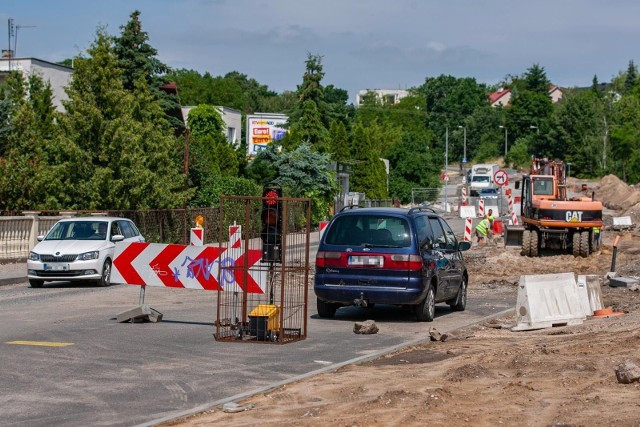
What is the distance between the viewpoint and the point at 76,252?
2352 cm

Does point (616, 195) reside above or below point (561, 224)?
above

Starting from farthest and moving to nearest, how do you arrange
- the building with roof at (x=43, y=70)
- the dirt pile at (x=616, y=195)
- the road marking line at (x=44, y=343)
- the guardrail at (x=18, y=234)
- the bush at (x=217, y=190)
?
1. the dirt pile at (x=616, y=195)
2. the building with roof at (x=43, y=70)
3. the bush at (x=217, y=190)
4. the guardrail at (x=18, y=234)
5. the road marking line at (x=44, y=343)

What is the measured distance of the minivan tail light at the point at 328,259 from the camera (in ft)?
54.5

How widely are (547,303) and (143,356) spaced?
21.0ft

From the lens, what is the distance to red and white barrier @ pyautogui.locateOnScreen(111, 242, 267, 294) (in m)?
14.5

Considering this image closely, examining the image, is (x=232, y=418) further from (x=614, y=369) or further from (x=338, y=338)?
(x=338, y=338)

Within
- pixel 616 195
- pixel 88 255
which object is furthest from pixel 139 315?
pixel 616 195

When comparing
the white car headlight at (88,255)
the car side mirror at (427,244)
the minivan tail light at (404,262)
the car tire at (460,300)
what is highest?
the car side mirror at (427,244)

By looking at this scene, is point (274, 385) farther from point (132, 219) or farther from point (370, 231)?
point (132, 219)

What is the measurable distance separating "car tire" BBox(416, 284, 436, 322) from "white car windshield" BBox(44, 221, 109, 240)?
9.84 meters

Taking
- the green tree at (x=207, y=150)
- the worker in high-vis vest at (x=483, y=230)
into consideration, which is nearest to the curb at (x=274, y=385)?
the worker in high-vis vest at (x=483, y=230)

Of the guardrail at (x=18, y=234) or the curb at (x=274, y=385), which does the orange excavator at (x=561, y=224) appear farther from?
the curb at (x=274, y=385)

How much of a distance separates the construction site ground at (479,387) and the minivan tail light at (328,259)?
90.1 inches

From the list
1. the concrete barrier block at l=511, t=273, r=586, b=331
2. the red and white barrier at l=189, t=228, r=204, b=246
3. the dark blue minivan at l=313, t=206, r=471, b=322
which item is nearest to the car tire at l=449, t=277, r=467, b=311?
the dark blue minivan at l=313, t=206, r=471, b=322
